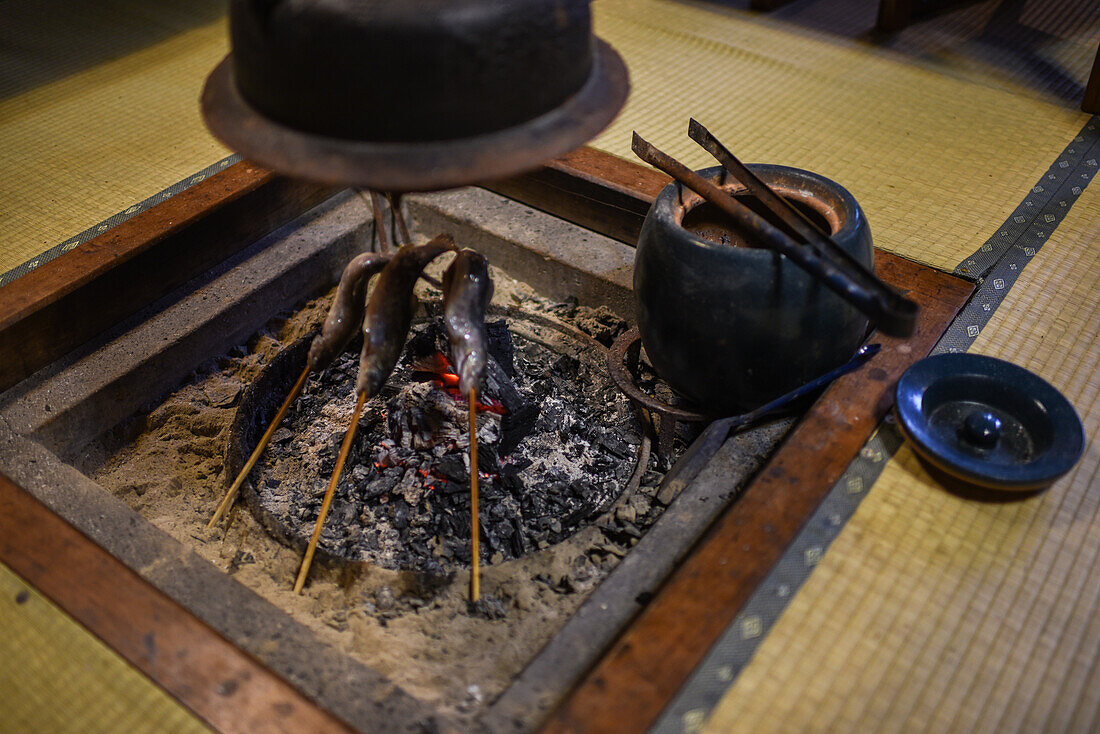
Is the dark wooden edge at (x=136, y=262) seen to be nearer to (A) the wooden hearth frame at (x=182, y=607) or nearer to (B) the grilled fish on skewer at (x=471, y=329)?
(A) the wooden hearth frame at (x=182, y=607)

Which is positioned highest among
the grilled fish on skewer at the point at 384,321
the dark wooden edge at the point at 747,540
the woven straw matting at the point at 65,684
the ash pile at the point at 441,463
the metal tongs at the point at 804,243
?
the metal tongs at the point at 804,243

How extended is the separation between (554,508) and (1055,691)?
48.4 inches

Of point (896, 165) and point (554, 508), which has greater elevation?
point (896, 165)

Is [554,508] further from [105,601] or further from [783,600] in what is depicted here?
[105,601]

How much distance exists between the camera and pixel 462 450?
95.1 inches

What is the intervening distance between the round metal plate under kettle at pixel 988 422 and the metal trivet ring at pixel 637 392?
1.90 feet

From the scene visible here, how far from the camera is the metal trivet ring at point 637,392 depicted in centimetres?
241

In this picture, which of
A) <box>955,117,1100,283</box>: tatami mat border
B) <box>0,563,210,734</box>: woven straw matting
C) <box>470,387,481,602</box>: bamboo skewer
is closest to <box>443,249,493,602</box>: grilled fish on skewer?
<box>470,387,481,602</box>: bamboo skewer

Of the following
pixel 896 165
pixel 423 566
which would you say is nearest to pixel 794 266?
pixel 423 566

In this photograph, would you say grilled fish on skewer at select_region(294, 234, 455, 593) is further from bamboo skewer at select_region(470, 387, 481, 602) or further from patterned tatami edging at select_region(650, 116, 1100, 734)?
patterned tatami edging at select_region(650, 116, 1100, 734)

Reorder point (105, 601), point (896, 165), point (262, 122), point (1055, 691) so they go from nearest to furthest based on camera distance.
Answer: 1. point (262, 122)
2. point (1055, 691)
3. point (105, 601)
4. point (896, 165)

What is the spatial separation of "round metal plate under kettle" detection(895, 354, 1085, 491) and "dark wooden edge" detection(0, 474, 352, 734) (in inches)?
56.2

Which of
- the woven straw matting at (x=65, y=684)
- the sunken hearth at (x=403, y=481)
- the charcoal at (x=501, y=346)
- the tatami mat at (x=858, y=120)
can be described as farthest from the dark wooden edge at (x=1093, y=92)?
the woven straw matting at (x=65, y=684)

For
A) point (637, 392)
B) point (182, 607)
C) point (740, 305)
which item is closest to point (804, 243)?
point (740, 305)
